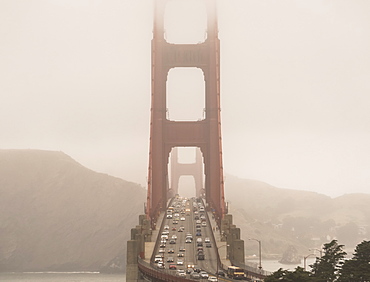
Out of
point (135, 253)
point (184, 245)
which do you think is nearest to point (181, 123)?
point (184, 245)

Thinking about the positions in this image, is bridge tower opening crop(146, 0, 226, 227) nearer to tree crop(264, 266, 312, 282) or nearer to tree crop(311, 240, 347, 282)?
tree crop(311, 240, 347, 282)

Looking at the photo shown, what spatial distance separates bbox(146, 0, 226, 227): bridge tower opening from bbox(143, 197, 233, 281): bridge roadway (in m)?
3.87

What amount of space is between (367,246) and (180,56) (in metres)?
51.5

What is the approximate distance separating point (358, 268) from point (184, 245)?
39.0 m

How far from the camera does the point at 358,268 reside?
39812 mm

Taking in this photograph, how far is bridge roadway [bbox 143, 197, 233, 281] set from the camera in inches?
2496

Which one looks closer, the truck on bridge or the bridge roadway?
the truck on bridge

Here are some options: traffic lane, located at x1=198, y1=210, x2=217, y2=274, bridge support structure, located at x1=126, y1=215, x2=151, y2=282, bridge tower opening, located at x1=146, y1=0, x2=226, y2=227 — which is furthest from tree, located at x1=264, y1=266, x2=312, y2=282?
bridge tower opening, located at x1=146, y1=0, x2=226, y2=227

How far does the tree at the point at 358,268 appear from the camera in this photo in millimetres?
39009

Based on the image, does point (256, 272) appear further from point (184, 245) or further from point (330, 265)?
point (184, 245)

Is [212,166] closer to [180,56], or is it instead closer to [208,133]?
[208,133]

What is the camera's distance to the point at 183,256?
7012 cm

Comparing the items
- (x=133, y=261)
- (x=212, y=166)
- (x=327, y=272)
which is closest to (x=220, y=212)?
(x=212, y=166)

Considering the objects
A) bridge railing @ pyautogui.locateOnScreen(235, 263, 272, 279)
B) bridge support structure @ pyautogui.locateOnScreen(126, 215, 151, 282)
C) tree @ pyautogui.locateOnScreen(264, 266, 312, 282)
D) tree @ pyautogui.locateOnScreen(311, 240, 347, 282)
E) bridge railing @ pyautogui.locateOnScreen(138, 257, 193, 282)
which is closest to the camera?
tree @ pyautogui.locateOnScreen(264, 266, 312, 282)
